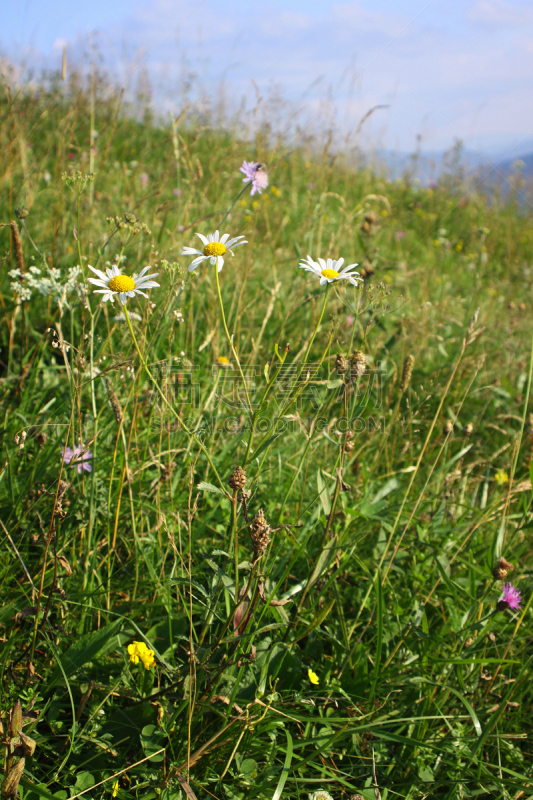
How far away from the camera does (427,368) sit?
2.62 m

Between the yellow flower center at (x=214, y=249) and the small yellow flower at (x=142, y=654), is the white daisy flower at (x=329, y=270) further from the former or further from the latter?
the small yellow flower at (x=142, y=654)

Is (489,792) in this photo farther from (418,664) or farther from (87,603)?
(87,603)

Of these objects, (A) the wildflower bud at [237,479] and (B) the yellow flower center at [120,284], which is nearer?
(A) the wildflower bud at [237,479]

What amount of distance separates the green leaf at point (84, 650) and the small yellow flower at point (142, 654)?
0.20 feet

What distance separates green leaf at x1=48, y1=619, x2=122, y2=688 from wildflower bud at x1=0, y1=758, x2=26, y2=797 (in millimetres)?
279

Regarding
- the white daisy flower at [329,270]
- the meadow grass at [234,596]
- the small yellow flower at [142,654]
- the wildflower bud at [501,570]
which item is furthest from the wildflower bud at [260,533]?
the wildflower bud at [501,570]

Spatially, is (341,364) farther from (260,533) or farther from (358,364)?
(260,533)

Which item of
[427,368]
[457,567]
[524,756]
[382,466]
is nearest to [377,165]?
[427,368]

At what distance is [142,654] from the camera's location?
0.98 m

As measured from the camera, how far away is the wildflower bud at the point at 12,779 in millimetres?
704

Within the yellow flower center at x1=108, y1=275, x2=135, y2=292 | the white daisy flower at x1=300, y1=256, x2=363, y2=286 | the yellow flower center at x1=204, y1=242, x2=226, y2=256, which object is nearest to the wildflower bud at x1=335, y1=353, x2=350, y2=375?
the white daisy flower at x1=300, y1=256, x2=363, y2=286

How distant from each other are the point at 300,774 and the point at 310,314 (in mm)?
1768

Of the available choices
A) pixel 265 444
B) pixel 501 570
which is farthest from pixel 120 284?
pixel 501 570

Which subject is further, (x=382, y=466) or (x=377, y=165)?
(x=377, y=165)
